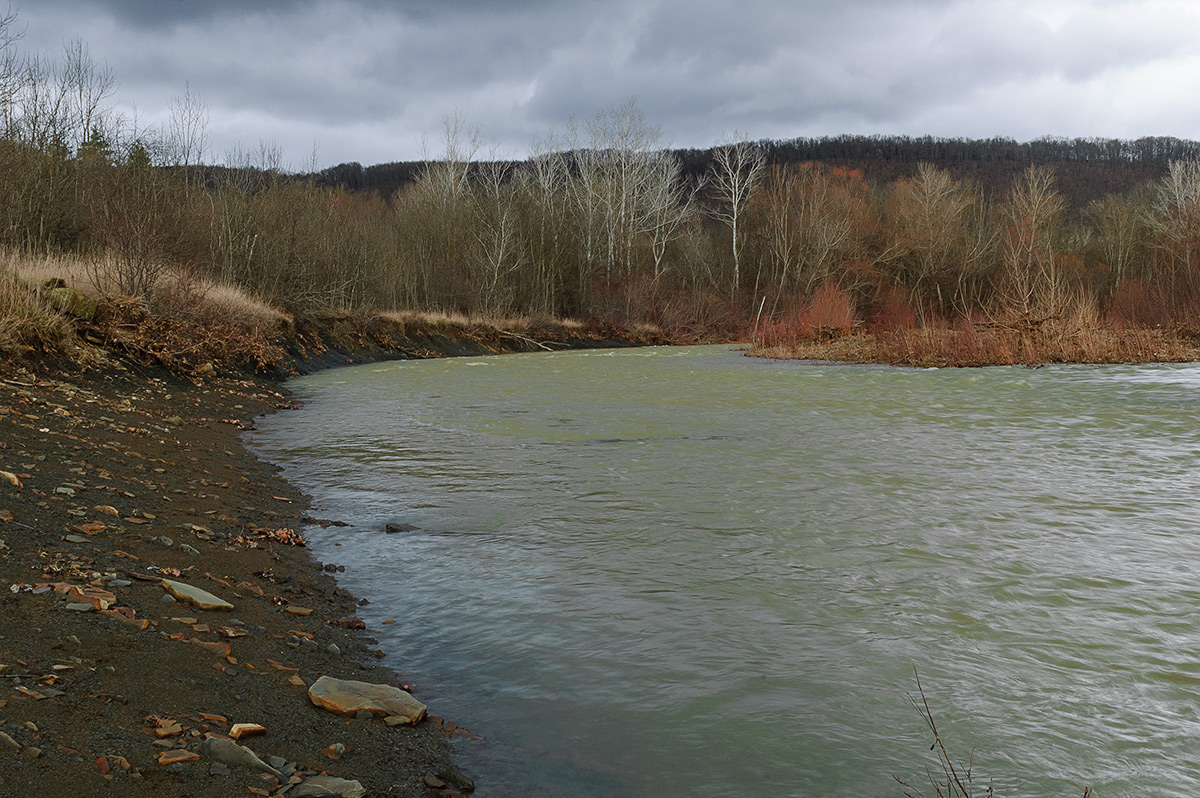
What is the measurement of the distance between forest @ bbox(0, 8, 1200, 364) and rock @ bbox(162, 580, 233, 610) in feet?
23.2

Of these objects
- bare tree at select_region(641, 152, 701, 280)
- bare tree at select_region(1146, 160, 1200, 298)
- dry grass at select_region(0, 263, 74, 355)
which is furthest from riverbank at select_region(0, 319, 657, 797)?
bare tree at select_region(641, 152, 701, 280)

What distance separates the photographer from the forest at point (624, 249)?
807 inches

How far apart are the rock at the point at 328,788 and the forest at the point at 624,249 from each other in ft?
30.1

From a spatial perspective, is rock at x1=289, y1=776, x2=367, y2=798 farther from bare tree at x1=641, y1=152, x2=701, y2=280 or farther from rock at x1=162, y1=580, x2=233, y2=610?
bare tree at x1=641, y1=152, x2=701, y2=280

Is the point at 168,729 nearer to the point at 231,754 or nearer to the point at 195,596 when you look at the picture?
the point at 231,754

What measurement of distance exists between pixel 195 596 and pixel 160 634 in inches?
23.9

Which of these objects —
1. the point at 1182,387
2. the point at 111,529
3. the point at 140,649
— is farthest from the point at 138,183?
the point at 1182,387

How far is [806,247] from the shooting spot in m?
53.0

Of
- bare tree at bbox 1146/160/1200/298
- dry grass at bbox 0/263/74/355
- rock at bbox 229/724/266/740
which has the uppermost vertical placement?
bare tree at bbox 1146/160/1200/298

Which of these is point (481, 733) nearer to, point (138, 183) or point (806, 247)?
point (138, 183)

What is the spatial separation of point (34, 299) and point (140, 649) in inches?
386

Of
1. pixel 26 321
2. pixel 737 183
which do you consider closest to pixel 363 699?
pixel 26 321

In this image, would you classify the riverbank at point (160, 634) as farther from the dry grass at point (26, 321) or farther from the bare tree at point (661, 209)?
the bare tree at point (661, 209)

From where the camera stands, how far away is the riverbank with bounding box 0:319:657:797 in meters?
2.77
